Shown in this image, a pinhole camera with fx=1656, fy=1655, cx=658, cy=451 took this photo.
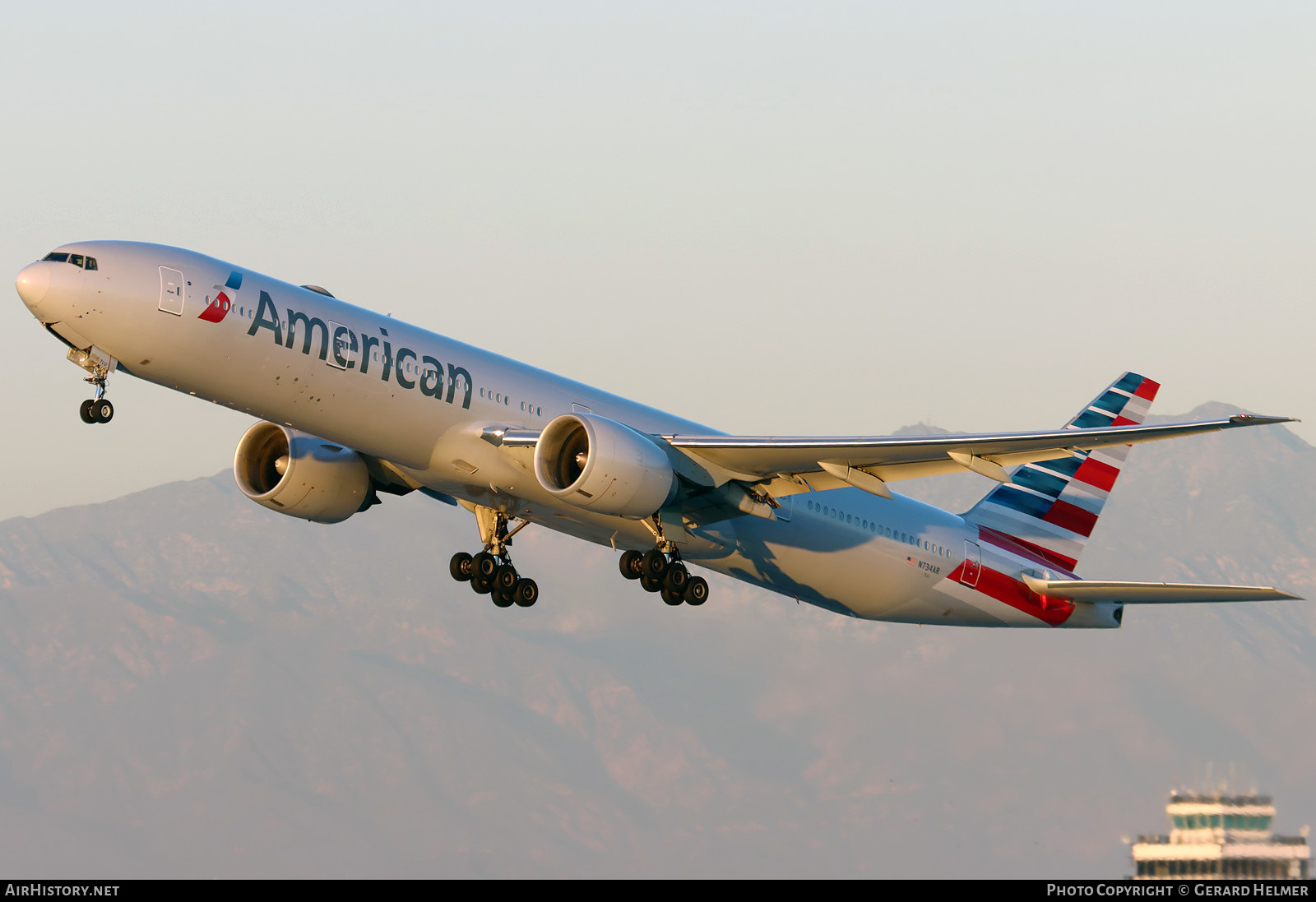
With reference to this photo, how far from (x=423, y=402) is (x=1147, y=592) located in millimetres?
18685

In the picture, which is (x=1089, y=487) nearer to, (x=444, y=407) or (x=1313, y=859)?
(x=444, y=407)

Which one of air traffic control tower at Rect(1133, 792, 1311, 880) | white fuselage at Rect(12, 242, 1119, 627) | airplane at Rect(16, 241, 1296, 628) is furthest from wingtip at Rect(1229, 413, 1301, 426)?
air traffic control tower at Rect(1133, 792, 1311, 880)

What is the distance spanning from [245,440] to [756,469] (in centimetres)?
1214

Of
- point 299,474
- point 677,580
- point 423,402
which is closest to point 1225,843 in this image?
point 677,580

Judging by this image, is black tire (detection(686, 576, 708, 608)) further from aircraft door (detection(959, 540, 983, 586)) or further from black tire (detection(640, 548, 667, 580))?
aircraft door (detection(959, 540, 983, 586))

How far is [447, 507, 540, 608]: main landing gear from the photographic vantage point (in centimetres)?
3841

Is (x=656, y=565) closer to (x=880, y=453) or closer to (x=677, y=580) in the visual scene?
Result: (x=677, y=580)

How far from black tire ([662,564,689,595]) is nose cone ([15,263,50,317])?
14.5 m

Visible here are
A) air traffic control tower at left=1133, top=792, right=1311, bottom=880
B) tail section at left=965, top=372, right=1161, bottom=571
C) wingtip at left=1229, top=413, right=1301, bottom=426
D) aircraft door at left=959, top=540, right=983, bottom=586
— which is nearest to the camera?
wingtip at left=1229, top=413, right=1301, bottom=426

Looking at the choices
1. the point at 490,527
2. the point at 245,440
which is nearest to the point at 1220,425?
the point at 490,527

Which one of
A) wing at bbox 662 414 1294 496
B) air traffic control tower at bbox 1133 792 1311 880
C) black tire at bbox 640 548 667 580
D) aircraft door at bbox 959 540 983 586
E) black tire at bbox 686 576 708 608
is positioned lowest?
air traffic control tower at bbox 1133 792 1311 880

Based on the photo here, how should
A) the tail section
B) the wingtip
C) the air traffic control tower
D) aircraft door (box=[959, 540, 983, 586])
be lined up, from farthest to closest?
1. the air traffic control tower
2. the tail section
3. aircraft door (box=[959, 540, 983, 586])
4. the wingtip

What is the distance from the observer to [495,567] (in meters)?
39.0
